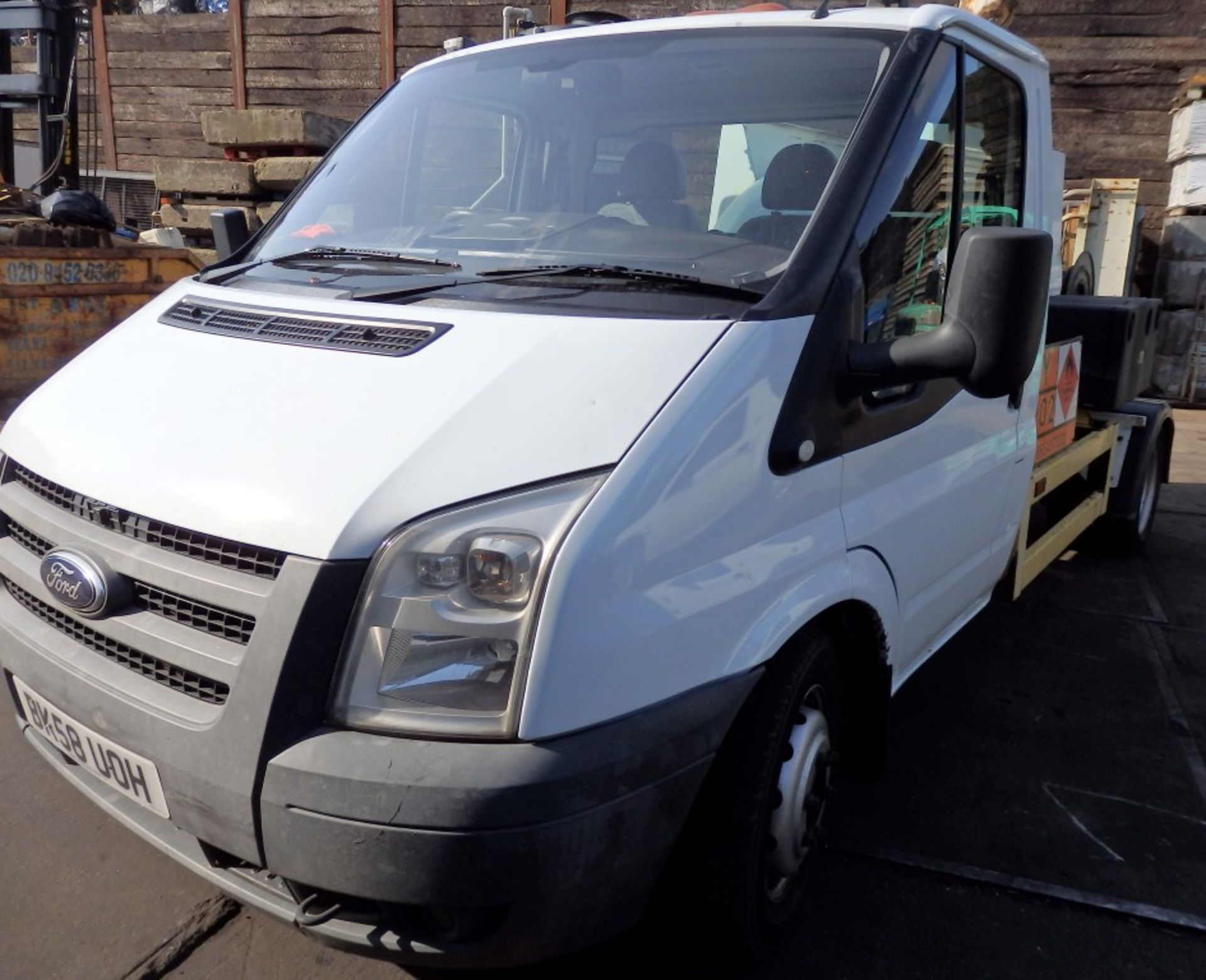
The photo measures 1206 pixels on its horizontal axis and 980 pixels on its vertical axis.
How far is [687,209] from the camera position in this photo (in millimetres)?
2756

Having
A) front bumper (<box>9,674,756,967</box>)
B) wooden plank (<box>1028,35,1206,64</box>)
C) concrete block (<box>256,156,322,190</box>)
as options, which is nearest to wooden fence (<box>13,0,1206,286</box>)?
wooden plank (<box>1028,35,1206,64</box>)

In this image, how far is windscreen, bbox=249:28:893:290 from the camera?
2641mm

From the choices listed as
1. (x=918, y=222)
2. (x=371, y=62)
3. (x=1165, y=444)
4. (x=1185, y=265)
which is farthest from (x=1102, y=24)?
(x=918, y=222)

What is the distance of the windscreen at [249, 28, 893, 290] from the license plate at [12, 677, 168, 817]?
1300 mm

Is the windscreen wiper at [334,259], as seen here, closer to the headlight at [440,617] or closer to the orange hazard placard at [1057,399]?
the headlight at [440,617]

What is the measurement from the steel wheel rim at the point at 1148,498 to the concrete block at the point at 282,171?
24.0 feet

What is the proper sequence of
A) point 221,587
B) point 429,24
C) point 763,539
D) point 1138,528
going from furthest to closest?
point 429,24 → point 1138,528 → point 763,539 → point 221,587

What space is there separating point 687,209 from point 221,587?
1.52 metres

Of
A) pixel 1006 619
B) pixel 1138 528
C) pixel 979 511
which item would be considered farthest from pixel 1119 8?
pixel 979 511

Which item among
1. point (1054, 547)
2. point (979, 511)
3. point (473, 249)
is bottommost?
point (1054, 547)

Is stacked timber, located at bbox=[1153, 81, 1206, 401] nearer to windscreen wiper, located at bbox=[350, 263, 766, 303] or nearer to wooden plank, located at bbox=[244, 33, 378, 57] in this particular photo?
wooden plank, located at bbox=[244, 33, 378, 57]

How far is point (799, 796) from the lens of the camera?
2.46 metres

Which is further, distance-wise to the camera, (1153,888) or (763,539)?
(1153,888)

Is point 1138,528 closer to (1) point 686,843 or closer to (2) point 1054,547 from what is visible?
(2) point 1054,547
